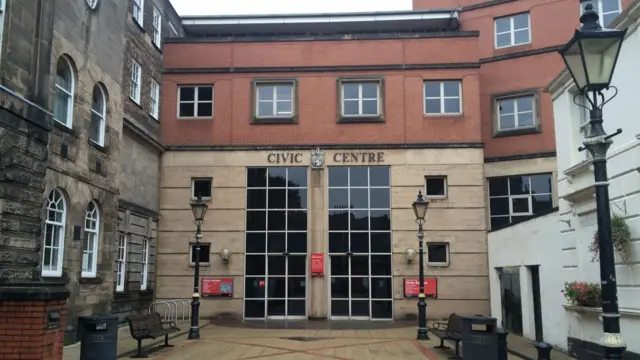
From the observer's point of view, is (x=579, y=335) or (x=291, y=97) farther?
(x=291, y=97)

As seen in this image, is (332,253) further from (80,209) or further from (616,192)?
(616,192)

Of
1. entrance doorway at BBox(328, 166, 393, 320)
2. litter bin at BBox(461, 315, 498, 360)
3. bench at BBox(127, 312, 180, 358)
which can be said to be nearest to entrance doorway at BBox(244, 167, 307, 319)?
entrance doorway at BBox(328, 166, 393, 320)

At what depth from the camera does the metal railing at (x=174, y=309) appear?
75.7ft

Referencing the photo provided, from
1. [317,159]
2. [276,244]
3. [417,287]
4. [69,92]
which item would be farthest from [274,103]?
[69,92]

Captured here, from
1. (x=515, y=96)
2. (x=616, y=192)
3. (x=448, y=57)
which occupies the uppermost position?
(x=448, y=57)

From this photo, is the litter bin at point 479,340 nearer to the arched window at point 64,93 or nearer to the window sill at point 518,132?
the arched window at point 64,93

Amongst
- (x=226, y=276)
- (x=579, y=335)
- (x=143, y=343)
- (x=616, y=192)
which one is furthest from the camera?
(x=226, y=276)

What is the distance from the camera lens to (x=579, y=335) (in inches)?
493

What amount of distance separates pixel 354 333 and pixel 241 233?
7.55 meters

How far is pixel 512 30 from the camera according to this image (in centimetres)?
2572

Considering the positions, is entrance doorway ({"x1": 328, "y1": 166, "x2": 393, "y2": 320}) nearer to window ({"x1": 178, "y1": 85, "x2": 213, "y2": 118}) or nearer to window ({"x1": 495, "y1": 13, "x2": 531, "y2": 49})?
window ({"x1": 178, "y1": 85, "x2": 213, "y2": 118})

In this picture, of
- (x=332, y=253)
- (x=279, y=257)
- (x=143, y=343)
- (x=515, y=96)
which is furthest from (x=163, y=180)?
(x=515, y=96)

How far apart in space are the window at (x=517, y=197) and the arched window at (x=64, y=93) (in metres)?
16.2

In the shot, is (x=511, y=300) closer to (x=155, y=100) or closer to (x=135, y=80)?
(x=135, y=80)
